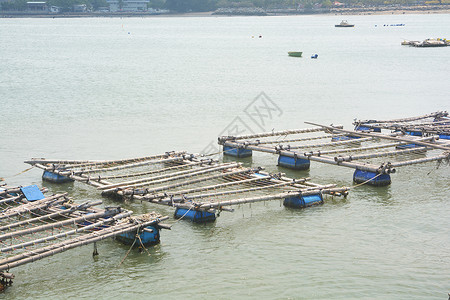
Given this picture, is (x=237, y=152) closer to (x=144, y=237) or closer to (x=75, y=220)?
(x=144, y=237)

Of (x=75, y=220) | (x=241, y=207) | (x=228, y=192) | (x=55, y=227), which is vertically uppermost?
(x=228, y=192)

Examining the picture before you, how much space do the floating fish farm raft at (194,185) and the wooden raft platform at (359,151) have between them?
2.11 meters

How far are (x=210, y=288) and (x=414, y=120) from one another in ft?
73.7

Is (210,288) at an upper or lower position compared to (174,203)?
lower

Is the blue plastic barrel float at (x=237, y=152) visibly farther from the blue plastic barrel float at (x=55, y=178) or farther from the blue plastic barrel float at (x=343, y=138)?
the blue plastic barrel float at (x=55, y=178)

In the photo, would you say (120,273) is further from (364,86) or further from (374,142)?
(364,86)

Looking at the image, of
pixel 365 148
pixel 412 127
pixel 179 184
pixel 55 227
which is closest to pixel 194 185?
pixel 179 184

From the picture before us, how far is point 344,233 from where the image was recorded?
19391mm

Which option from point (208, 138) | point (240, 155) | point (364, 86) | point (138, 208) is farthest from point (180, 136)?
point (364, 86)

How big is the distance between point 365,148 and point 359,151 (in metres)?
1.49

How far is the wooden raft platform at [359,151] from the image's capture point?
78.6 ft

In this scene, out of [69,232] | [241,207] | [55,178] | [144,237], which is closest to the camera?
[69,232]

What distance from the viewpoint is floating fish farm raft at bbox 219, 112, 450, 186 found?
24.1m

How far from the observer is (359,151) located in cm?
2816
